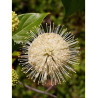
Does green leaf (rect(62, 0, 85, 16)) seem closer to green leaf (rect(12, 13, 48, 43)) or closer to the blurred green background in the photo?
green leaf (rect(12, 13, 48, 43))

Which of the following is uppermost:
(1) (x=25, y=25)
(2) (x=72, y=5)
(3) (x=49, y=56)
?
(2) (x=72, y=5)

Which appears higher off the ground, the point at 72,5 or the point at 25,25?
the point at 72,5

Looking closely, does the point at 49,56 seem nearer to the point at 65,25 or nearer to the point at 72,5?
the point at 72,5

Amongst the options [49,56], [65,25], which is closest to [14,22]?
[49,56]

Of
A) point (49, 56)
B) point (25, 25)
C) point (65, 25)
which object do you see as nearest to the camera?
point (49, 56)

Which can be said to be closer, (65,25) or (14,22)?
(14,22)

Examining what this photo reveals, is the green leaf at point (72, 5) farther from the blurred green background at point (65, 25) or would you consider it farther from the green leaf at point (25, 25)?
the blurred green background at point (65, 25)

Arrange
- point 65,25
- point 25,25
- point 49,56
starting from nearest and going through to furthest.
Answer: point 49,56 < point 25,25 < point 65,25
